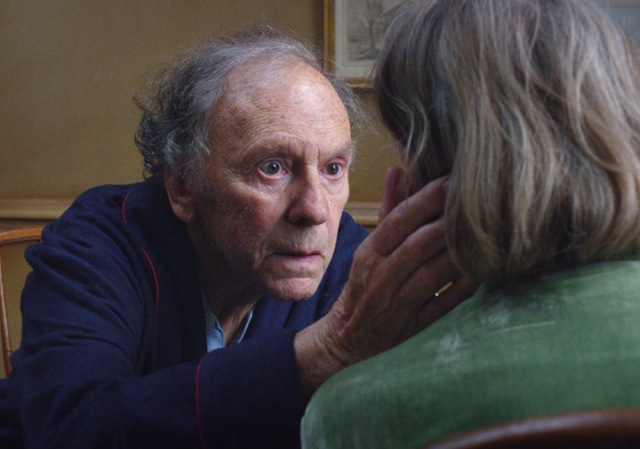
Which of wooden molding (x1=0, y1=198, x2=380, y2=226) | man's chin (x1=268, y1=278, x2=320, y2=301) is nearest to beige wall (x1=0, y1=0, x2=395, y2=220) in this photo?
wooden molding (x1=0, y1=198, x2=380, y2=226)

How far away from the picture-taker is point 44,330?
1238 mm

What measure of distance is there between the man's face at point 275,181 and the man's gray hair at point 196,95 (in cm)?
3

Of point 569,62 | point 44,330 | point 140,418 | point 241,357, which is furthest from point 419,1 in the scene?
point 44,330

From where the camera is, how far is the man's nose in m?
1.38

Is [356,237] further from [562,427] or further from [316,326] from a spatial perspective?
[562,427]

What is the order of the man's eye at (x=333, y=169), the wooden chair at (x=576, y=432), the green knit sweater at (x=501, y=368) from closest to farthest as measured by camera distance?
the wooden chair at (x=576, y=432), the green knit sweater at (x=501, y=368), the man's eye at (x=333, y=169)

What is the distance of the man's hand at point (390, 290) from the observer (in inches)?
35.6

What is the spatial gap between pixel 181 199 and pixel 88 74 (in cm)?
206

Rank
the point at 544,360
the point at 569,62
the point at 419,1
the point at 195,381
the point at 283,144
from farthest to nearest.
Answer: the point at 283,144 < the point at 195,381 < the point at 419,1 < the point at 569,62 < the point at 544,360

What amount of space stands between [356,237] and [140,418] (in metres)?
0.79

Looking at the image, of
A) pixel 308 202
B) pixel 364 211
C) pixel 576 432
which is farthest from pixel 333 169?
pixel 364 211

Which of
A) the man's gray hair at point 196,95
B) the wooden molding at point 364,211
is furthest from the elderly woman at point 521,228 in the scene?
the wooden molding at point 364,211

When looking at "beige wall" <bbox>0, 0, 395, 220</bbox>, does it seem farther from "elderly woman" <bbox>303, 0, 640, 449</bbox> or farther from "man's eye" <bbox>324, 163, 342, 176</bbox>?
"elderly woman" <bbox>303, 0, 640, 449</bbox>

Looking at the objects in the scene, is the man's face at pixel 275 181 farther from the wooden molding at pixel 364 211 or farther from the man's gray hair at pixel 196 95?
the wooden molding at pixel 364 211
